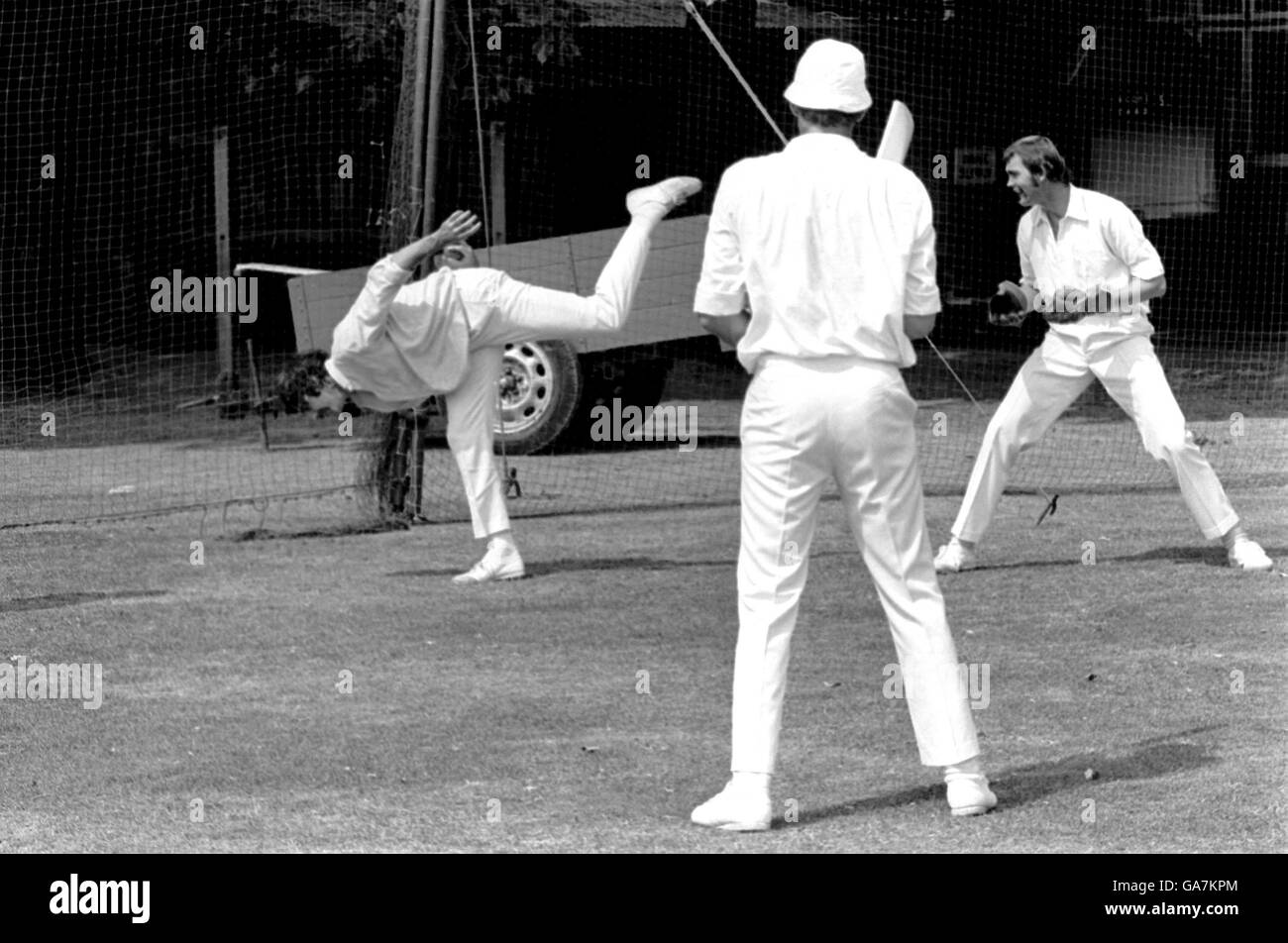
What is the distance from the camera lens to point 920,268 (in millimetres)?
6176

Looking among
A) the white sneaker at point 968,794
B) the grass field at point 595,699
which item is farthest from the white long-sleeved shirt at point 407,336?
the white sneaker at point 968,794

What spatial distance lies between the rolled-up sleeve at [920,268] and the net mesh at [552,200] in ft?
24.1

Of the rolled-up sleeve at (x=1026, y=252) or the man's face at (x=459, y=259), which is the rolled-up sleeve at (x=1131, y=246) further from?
the man's face at (x=459, y=259)

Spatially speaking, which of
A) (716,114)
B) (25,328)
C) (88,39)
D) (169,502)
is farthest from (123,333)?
(169,502)

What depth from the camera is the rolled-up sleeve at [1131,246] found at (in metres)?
10.3

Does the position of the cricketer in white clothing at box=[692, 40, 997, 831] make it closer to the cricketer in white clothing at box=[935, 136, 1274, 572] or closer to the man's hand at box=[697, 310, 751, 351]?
the man's hand at box=[697, 310, 751, 351]

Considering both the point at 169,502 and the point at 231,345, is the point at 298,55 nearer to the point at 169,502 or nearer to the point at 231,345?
the point at 231,345

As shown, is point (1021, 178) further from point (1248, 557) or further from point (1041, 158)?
point (1248, 557)

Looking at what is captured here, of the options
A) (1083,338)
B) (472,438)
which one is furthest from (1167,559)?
(472,438)

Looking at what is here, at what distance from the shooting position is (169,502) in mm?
14539

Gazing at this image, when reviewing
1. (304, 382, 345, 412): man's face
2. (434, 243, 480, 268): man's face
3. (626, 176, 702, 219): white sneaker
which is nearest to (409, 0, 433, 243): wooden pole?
(434, 243, 480, 268): man's face

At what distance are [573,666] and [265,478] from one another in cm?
744

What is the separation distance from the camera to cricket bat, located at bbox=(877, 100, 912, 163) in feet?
23.0

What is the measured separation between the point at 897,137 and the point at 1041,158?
3304 millimetres
